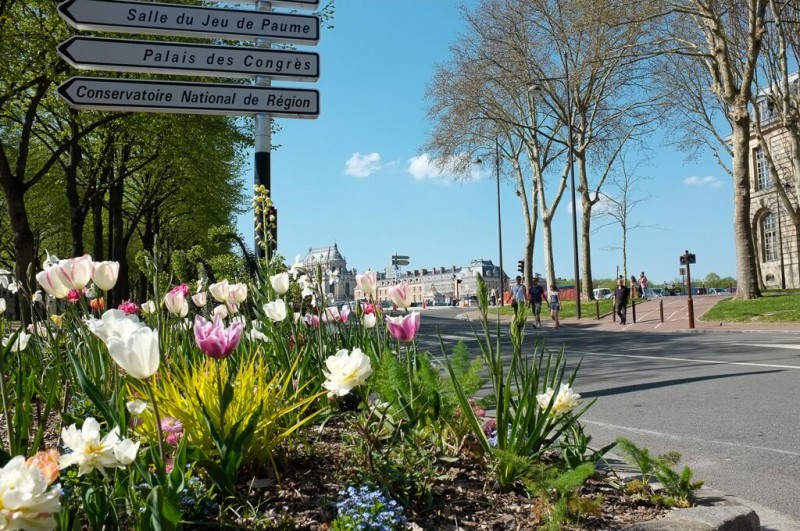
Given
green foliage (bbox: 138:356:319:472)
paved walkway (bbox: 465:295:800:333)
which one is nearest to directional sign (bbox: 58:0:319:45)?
green foliage (bbox: 138:356:319:472)

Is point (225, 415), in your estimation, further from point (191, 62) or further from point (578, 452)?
point (191, 62)

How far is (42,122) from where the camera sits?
20.2 meters

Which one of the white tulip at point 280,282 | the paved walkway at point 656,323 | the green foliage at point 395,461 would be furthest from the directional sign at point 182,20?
the paved walkway at point 656,323

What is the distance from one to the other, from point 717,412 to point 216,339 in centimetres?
515

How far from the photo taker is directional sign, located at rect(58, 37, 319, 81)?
226 inches

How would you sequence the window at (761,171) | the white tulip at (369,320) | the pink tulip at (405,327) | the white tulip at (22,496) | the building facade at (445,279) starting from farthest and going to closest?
the building facade at (445,279) → the window at (761,171) → the white tulip at (369,320) → the pink tulip at (405,327) → the white tulip at (22,496)

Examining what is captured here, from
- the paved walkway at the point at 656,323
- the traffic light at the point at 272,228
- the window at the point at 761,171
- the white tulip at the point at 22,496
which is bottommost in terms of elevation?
the paved walkway at the point at 656,323

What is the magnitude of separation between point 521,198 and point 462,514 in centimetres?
3470

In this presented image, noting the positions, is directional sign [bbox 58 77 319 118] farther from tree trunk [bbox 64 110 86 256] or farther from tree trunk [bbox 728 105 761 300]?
tree trunk [bbox 728 105 761 300]

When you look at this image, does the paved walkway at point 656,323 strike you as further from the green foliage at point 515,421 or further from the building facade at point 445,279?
the building facade at point 445,279

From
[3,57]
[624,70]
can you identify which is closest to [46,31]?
[3,57]

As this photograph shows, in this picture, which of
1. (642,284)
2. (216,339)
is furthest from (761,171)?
(216,339)

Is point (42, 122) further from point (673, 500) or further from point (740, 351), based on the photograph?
point (673, 500)

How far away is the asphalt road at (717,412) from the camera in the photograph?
3775 mm
